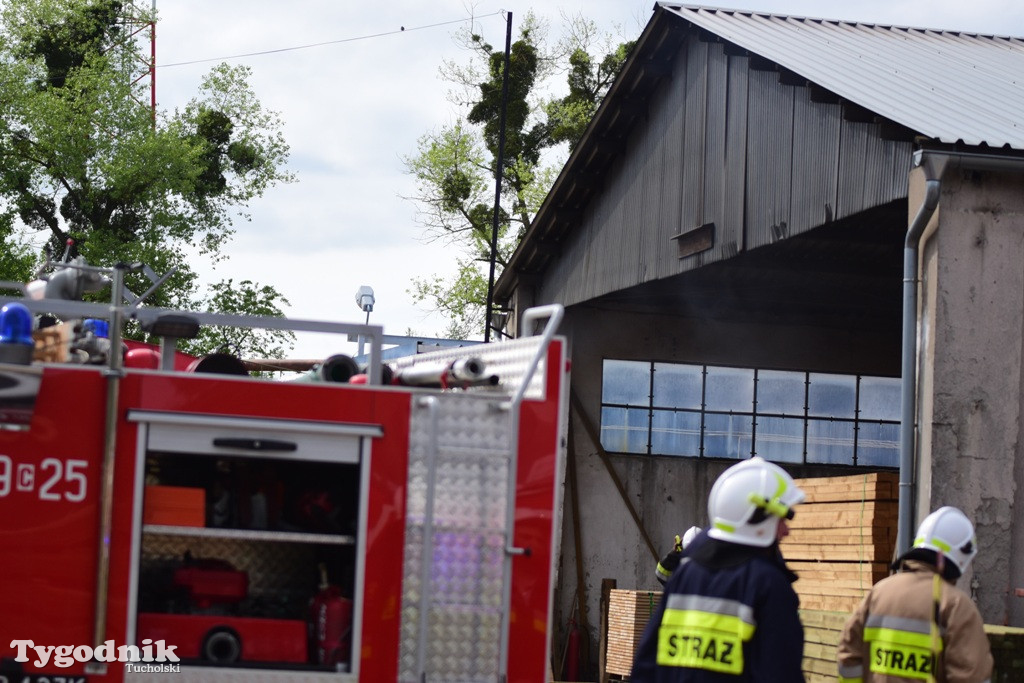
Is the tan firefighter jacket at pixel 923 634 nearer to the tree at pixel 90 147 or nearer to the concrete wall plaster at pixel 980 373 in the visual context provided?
the concrete wall plaster at pixel 980 373

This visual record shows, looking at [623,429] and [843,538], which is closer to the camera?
[843,538]

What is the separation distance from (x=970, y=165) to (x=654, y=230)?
7.67 meters

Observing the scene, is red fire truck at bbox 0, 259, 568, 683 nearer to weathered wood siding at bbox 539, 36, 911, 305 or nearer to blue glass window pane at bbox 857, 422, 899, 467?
weathered wood siding at bbox 539, 36, 911, 305

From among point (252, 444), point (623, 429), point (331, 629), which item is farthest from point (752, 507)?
point (623, 429)

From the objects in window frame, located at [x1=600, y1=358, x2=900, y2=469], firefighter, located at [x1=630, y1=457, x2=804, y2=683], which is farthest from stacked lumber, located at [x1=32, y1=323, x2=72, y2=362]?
window frame, located at [x1=600, y1=358, x2=900, y2=469]

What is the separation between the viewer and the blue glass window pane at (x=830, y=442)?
23.3 meters

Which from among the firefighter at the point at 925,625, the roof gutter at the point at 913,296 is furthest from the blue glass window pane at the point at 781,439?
the firefighter at the point at 925,625

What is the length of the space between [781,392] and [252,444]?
17923mm

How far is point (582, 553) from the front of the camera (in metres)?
22.0

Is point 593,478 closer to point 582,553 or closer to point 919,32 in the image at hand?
point 582,553

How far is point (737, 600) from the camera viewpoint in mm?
5305

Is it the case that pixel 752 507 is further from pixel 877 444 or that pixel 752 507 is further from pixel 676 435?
pixel 877 444

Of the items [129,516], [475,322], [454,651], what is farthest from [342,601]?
[475,322]

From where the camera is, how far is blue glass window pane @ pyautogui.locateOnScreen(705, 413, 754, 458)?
23.0m
